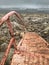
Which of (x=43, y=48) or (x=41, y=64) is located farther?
(x=43, y=48)

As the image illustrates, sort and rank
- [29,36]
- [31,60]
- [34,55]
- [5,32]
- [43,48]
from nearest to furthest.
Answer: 1. [34,55]
2. [31,60]
3. [43,48]
4. [29,36]
5. [5,32]

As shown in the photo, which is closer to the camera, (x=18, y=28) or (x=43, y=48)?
(x=43, y=48)

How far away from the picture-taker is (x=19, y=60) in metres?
5.82

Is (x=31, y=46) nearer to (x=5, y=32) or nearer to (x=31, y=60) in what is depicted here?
(x=31, y=60)

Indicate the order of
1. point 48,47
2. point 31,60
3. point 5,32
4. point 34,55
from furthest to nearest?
1. point 5,32
2. point 48,47
3. point 31,60
4. point 34,55

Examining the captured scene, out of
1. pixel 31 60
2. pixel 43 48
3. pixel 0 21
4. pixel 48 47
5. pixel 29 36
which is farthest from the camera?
pixel 29 36

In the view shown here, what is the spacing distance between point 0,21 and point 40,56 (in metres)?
1.69

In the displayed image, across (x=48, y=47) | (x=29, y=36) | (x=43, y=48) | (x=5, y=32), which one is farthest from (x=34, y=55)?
(x=5, y=32)

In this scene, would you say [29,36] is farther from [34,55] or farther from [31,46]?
[34,55]

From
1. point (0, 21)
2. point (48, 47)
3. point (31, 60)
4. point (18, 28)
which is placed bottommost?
point (18, 28)

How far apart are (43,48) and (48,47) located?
1.65 feet

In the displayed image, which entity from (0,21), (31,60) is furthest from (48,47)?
(0,21)

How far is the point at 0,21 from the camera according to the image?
4281mm

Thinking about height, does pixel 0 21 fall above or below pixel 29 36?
above
